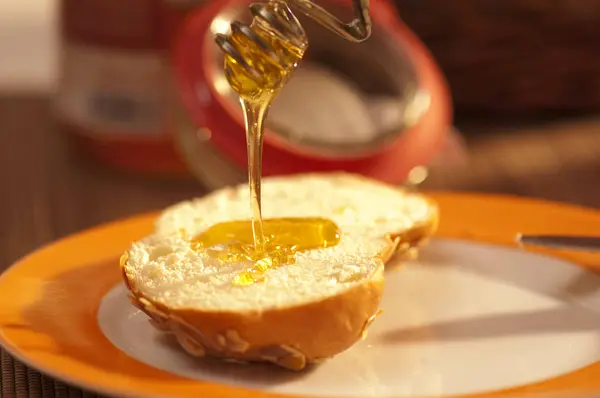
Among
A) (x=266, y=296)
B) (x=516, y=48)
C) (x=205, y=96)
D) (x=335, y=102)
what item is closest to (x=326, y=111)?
(x=335, y=102)

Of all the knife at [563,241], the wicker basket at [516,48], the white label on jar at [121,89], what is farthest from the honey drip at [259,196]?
the wicker basket at [516,48]

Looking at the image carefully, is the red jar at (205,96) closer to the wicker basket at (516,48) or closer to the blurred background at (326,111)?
the blurred background at (326,111)

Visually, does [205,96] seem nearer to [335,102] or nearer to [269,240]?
[335,102]

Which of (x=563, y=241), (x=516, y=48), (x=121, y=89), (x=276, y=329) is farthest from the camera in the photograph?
(x=516, y=48)

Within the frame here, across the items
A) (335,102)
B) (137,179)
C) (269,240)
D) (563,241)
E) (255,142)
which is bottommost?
(137,179)

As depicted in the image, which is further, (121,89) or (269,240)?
(121,89)

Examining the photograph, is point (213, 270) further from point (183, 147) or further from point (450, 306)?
point (183, 147)

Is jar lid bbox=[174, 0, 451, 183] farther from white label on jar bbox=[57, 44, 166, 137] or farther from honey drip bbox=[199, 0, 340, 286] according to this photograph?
honey drip bbox=[199, 0, 340, 286]
